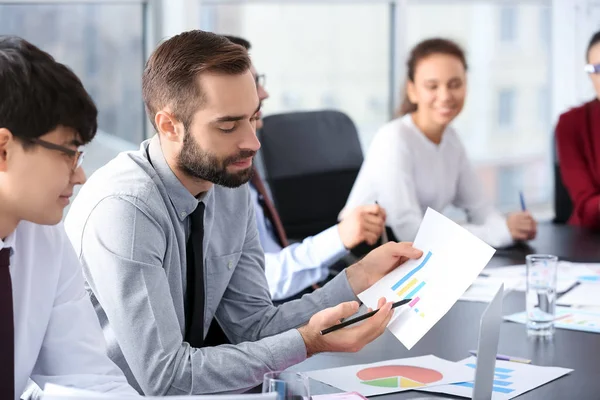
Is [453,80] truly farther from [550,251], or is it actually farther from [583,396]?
[583,396]

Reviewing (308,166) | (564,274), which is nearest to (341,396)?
(564,274)

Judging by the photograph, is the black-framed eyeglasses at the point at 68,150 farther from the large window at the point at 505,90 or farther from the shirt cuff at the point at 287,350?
the large window at the point at 505,90

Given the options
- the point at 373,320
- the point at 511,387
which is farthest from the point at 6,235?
the point at 511,387

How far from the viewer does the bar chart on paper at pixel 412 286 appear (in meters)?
1.68

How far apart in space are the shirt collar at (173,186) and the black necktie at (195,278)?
1.4 inches

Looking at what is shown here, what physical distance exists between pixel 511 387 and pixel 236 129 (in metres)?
0.71

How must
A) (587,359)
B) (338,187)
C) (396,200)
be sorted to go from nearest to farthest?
(587,359)
(396,200)
(338,187)

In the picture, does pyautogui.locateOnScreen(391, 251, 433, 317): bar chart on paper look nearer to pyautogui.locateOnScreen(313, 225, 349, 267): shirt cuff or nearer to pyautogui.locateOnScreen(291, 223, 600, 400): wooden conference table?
pyautogui.locateOnScreen(291, 223, 600, 400): wooden conference table

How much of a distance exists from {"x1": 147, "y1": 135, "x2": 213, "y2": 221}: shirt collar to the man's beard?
0.09 feet

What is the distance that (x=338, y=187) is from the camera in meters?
3.25

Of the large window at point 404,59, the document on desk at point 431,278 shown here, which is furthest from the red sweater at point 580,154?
the document on desk at point 431,278

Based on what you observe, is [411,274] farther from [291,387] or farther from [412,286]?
[291,387]

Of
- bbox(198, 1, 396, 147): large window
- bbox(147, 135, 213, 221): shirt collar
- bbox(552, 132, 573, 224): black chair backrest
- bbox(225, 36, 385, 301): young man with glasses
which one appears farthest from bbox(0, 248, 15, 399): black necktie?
bbox(198, 1, 396, 147): large window

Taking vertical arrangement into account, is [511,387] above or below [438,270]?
below
